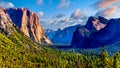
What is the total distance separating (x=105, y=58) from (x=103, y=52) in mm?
2661

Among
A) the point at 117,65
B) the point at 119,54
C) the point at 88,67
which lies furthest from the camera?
the point at 88,67

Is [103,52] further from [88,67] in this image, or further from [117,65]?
[88,67]

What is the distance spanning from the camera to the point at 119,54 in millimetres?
108375

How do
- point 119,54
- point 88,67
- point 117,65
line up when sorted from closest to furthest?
point 117,65, point 119,54, point 88,67

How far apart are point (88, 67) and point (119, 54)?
52274mm

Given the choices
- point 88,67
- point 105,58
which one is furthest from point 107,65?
point 88,67

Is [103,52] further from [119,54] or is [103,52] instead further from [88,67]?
[88,67]

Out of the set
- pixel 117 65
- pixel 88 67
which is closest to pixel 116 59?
pixel 117 65

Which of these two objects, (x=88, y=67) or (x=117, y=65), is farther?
(x=88, y=67)

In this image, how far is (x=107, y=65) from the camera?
107875 mm

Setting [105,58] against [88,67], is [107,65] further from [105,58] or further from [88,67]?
[88,67]

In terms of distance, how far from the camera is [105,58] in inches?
4281

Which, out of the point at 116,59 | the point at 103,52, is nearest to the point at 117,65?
the point at 116,59

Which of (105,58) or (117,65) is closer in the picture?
(117,65)
